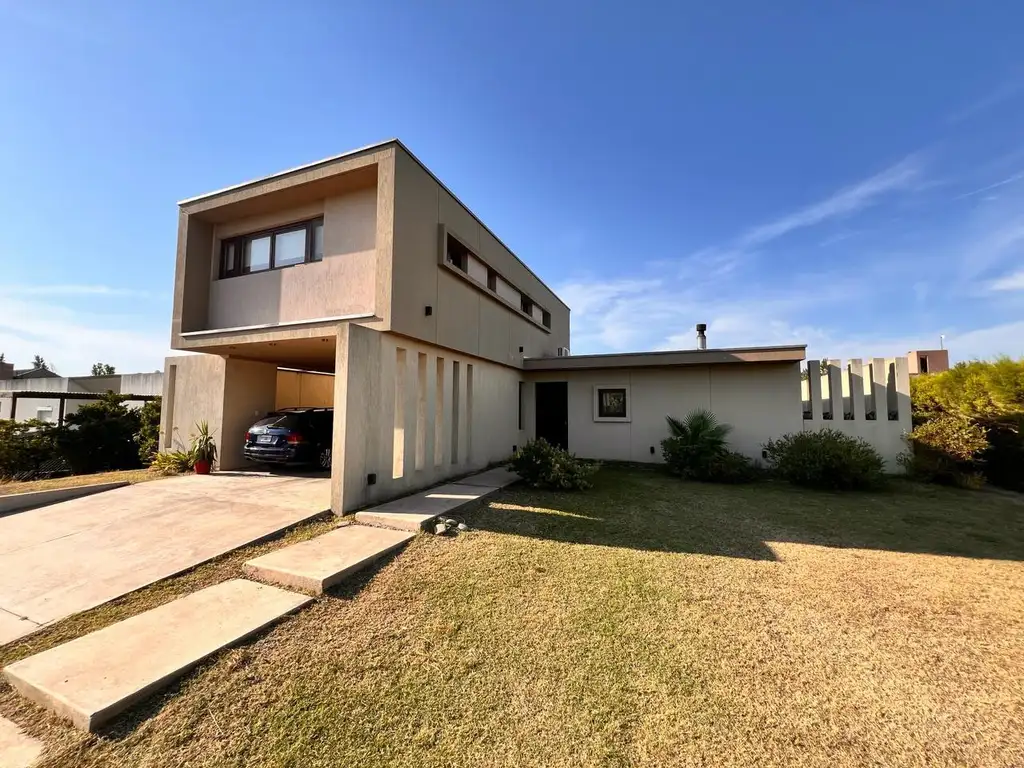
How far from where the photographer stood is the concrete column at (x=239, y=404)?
9.48 metres

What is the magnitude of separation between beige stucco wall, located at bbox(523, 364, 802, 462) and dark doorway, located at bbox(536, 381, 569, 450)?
6.4 inches

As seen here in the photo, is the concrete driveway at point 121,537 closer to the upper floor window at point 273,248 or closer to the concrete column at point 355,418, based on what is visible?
the concrete column at point 355,418

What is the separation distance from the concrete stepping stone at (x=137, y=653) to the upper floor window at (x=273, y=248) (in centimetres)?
643

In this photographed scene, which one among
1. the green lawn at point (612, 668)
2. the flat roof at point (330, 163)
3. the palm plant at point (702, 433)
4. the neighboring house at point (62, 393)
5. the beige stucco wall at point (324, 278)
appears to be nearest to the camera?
the green lawn at point (612, 668)

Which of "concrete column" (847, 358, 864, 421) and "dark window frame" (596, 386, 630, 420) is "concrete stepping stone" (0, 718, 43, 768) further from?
"concrete column" (847, 358, 864, 421)

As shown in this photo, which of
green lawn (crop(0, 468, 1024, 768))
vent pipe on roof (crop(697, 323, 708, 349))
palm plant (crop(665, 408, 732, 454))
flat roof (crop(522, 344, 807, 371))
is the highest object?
vent pipe on roof (crop(697, 323, 708, 349))

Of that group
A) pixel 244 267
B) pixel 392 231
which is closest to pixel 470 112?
pixel 392 231

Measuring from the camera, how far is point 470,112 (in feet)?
30.2

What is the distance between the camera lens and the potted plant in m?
9.16

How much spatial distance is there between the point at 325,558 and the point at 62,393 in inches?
718

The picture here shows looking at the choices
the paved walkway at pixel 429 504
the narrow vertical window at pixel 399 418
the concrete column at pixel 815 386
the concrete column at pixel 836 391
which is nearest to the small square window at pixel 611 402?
the paved walkway at pixel 429 504

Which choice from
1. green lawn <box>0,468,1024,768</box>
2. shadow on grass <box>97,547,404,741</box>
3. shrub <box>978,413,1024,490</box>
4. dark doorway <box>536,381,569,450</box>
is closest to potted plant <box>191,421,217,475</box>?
green lawn <box>0,468,1024,768</box>

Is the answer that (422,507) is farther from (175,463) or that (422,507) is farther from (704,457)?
(175,463)

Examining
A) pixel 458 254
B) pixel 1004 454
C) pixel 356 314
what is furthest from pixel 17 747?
pixel 1004 454
